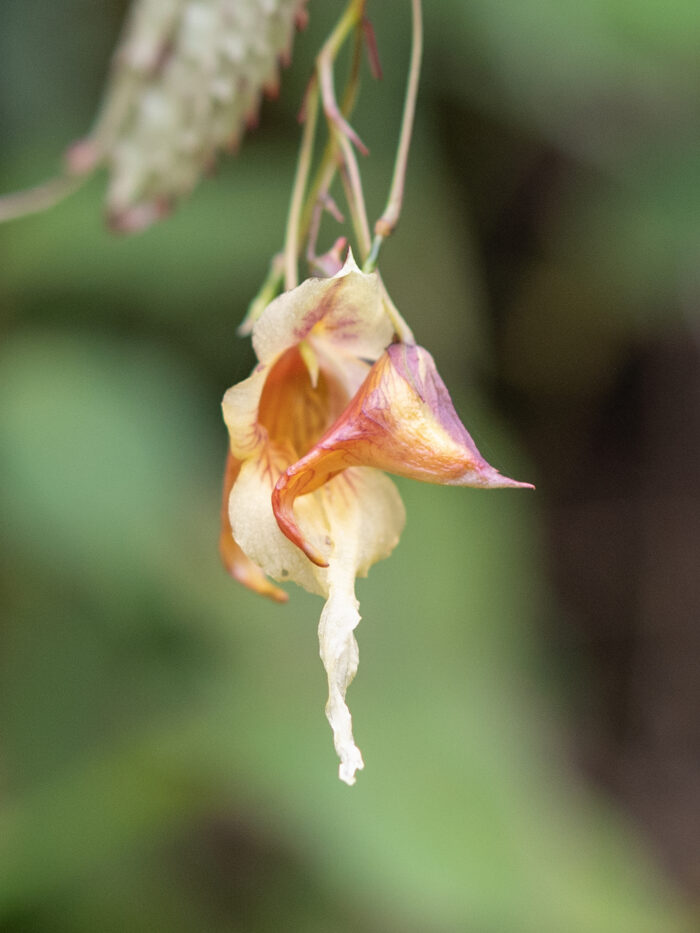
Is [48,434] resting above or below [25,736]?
above

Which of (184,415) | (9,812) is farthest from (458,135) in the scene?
(9,812)

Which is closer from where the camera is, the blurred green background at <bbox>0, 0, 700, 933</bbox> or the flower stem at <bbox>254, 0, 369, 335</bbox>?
the flower stem at <bbox>254, 0, 369, 335</bbox>

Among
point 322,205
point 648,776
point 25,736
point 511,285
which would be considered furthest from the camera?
point 648,776

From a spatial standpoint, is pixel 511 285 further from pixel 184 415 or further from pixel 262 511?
pixel 262 511

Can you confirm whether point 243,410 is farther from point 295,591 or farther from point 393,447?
point 295,591

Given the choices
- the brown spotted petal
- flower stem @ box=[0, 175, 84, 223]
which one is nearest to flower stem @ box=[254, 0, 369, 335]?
the brown spotted petal

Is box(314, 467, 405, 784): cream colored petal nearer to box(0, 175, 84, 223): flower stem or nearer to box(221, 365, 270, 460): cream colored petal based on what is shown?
box(221, 365, 270, 460): cream colored petal
